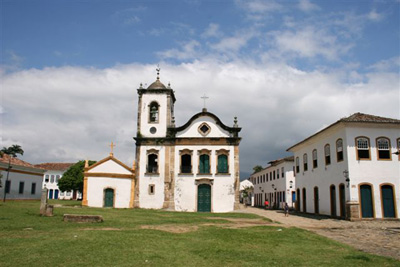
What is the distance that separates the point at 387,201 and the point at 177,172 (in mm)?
16161

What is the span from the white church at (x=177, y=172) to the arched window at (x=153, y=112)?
1.02 m

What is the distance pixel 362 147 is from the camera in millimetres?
20938

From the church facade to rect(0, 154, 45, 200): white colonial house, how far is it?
1368 cm

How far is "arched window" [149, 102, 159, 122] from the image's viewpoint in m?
30.6

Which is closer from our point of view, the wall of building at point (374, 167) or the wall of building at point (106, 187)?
the wall of building at point (374, 167)

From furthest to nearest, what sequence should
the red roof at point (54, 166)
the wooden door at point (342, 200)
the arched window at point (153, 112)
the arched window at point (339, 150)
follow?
the red roof at point (54, 166)
the arched window at point (153, 112)
the arched window at point (339, 150)
the wooden door at point (342, 200)

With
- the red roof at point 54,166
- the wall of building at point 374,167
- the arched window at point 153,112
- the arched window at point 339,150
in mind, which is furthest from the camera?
the red roof at point 54,166

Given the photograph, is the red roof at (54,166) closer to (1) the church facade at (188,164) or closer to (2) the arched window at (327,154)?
(1) the church facade at (188,164)

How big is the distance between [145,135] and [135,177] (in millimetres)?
3903

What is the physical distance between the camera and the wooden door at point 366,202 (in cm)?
2016

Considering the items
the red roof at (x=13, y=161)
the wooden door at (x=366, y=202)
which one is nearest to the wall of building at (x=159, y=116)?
the red roof at (x=13, y=161)

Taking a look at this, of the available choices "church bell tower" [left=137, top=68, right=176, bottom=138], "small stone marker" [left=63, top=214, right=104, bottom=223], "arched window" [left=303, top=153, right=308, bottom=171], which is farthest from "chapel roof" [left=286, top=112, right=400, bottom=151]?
"small stone marker" [left=63, top=214, right=104, bottom=223]

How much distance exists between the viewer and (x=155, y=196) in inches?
1130

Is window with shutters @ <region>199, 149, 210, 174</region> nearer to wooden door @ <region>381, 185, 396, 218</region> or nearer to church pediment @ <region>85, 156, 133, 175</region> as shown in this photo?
church pediment @ <region>85, 156, 133, 175</region>
